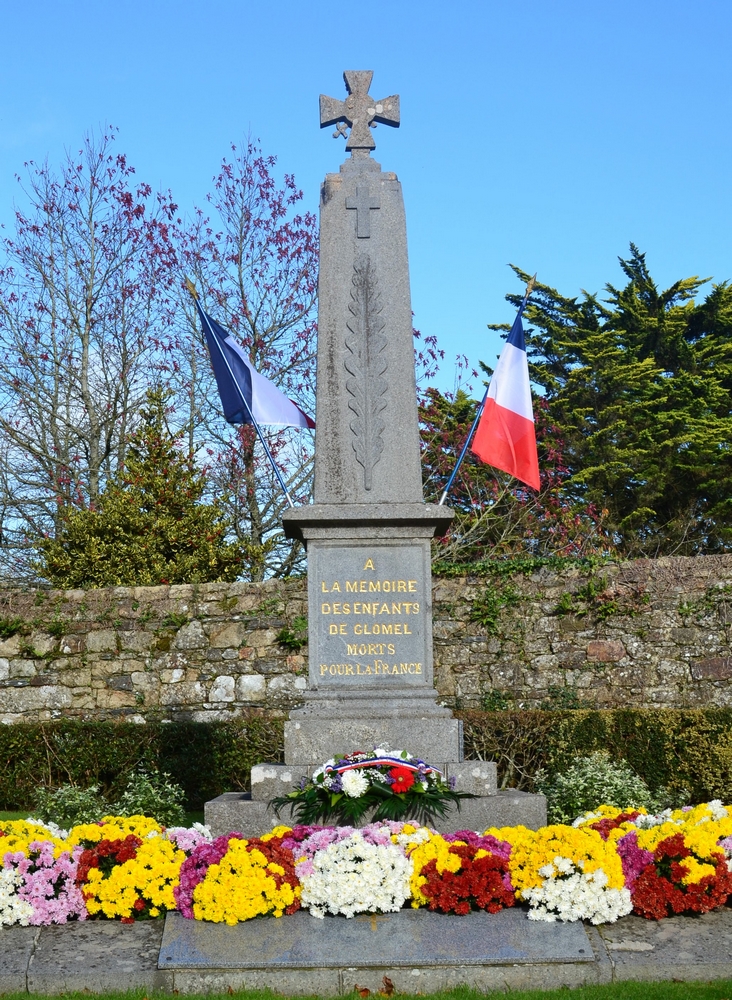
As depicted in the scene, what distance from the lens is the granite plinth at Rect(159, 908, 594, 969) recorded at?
5336mm

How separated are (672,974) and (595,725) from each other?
228 inches

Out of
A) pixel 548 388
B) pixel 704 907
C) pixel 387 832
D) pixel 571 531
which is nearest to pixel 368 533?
pixel 387 832

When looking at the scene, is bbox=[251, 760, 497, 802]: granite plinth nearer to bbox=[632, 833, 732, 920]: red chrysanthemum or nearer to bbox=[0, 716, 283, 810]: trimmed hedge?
bbox=[632, 833, 732, 920]: red chrysanthemum

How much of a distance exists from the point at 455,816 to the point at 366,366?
329 centimetres

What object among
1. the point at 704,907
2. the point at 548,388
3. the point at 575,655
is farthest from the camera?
the point at 548,388

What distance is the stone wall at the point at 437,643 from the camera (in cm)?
1369

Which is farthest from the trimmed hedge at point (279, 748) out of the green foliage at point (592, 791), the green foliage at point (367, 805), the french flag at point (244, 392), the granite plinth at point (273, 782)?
the granite plinth at point (273, 782)

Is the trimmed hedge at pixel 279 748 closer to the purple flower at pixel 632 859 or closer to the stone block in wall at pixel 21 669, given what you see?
the stone block in wall at pixel 21 669

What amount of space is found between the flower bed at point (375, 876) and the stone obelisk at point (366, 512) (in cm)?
121

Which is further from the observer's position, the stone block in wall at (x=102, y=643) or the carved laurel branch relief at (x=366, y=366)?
the stone block in wall at (x=102, y=643)

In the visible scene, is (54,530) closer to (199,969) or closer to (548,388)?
(548,388)

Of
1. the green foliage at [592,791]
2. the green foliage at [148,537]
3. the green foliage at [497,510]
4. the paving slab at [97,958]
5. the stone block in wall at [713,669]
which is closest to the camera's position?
the paving slab at [97,958]

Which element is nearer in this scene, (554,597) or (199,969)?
(199,969)

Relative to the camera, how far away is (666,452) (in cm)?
2127
